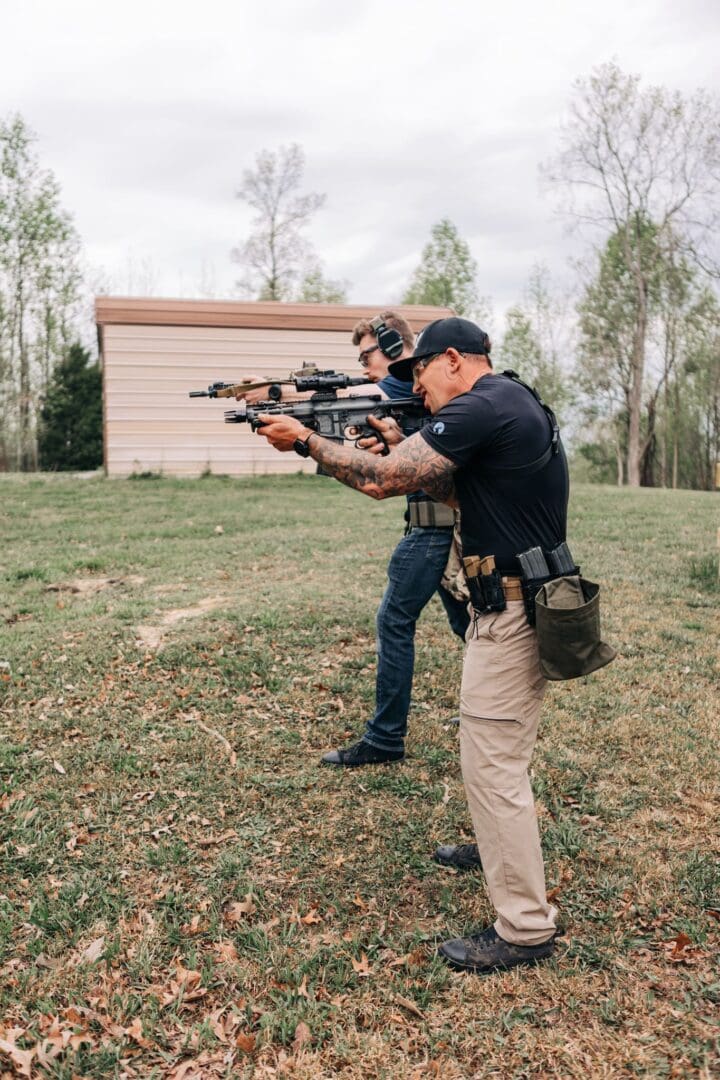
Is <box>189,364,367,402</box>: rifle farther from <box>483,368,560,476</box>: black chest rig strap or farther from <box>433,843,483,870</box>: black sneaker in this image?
<box>433,843,483,870</box>: black sneaker

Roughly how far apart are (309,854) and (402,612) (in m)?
1.43

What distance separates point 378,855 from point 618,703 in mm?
2574

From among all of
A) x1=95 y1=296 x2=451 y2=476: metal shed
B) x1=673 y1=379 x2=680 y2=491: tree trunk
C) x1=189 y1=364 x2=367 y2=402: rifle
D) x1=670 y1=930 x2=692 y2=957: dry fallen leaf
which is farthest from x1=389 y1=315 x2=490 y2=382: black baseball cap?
x1=673 y1=379 x2=680 y2=491: tree trunk

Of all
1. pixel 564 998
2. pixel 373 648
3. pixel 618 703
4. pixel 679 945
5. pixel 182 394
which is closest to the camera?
pixel 564 998

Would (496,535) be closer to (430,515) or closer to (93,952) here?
(430,515)

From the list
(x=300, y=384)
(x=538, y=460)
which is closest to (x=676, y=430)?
(x=300, y=384)

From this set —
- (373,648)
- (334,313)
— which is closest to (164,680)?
(373,648)

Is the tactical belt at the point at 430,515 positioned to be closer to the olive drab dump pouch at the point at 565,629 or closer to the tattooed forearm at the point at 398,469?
the tattooed forearm at the point at 398,469

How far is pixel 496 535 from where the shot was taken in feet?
11.3

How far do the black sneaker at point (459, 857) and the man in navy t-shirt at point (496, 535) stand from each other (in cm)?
81

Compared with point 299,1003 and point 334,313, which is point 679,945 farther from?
point 334,313

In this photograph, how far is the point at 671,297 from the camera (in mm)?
Result: 36531

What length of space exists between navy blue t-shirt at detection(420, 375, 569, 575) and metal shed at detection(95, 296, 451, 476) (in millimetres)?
16911

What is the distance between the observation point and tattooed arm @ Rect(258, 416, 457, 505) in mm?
3328
